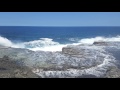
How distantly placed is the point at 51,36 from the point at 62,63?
0.50m

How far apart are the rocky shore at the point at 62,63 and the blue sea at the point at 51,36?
0.30 feet

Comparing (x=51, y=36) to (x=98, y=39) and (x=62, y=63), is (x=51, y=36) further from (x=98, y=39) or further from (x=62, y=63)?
(x=98, y=39)

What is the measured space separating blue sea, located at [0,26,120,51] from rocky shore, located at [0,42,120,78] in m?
0.09

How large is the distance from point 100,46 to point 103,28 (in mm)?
316

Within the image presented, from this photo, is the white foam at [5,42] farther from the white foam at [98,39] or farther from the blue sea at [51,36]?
the white foam at [98,39]

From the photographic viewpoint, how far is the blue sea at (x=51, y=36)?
806cm

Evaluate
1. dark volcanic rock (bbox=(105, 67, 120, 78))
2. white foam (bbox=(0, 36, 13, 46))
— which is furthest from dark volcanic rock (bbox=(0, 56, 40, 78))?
dark volcanic rock (bbox=(105, 67, 120, 78))

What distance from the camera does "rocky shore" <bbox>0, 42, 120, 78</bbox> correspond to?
8.01 meters

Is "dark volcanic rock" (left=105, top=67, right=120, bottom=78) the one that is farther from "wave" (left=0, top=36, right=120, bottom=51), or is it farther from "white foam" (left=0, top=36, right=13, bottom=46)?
"white foam" (left=0, top=36, right=13, bottom=46)

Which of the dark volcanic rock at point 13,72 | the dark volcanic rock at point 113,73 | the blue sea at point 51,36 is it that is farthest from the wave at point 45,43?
the dark volcanic rock at point 113,73

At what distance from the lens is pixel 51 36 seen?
8.07 meters

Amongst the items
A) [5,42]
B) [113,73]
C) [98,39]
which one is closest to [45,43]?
[5,42]
